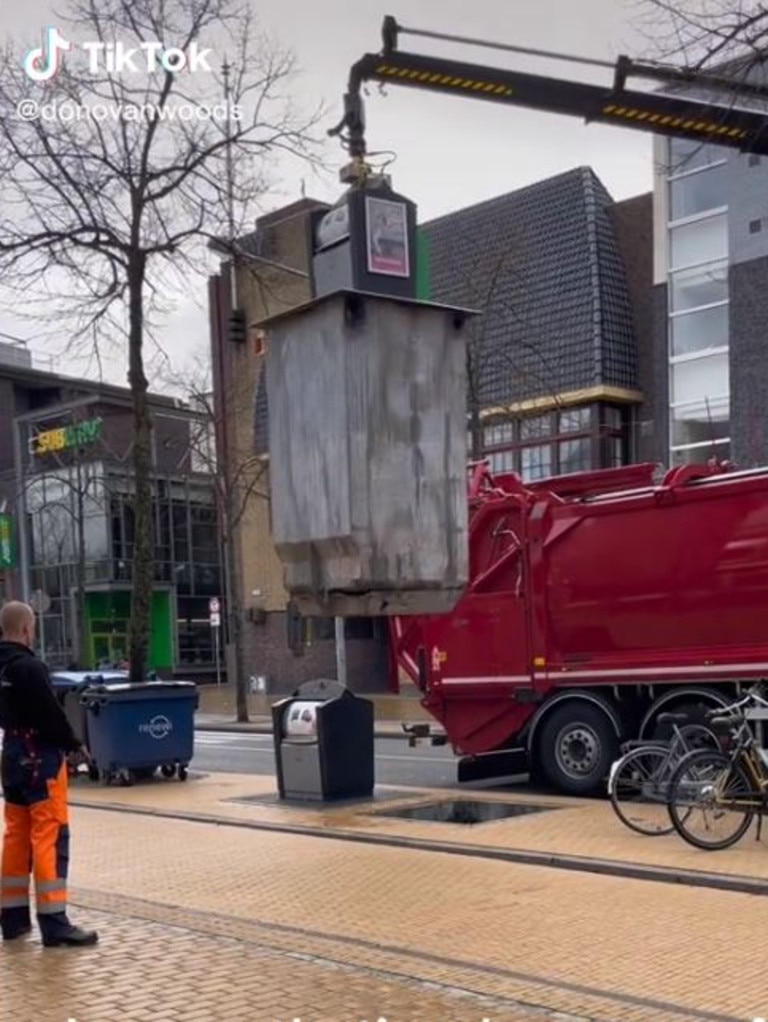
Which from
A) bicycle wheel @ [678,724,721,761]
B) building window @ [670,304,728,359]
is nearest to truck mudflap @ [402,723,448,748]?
bicycle wheel @ [678,724,721,761]

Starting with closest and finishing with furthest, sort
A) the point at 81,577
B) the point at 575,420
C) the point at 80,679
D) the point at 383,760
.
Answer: the point at 80,679 < the point at 383,760 < the point at 575,420 < the point at 81,577

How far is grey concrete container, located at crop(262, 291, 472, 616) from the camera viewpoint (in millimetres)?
6426

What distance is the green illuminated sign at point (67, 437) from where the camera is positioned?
36594 mm

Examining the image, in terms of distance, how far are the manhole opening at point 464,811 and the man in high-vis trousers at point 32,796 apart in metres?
4.86

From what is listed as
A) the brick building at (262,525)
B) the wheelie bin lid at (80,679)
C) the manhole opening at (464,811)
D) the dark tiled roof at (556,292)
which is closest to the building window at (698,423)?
the dark tiled roof at (556,292)

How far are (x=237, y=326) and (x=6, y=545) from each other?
52.3 ft

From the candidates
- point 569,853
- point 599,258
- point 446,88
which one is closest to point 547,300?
point 599,258

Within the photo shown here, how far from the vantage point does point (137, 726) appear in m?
14.7

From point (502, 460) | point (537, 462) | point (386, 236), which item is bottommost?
point (386, 236)

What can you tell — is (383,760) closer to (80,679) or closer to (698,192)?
(80,679)

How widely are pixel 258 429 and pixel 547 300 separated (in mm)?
11488

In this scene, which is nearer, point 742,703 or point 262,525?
point 742,703

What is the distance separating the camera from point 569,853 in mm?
8977

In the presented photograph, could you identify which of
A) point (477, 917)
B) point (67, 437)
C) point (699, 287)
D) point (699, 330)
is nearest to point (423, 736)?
point (477, 917)
